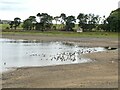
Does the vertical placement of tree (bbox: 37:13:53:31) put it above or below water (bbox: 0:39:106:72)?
above

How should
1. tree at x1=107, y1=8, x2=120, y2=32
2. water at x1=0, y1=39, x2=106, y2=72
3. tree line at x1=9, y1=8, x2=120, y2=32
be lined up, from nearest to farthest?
water at x1=0, y1=39, x2=106, y2=72, tree at x1=107, y1=8, x2=120, y2=32, tree line at x1=9, y1=8, x2=120, y2=32

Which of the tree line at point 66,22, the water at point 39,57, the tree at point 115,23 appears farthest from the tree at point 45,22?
the water at point 39,57

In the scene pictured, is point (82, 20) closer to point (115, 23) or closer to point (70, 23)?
point (70, 23)

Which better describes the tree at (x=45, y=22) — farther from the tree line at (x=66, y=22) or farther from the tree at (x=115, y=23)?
the tree at (x=115, y=23)

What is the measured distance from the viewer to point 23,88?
691 inches

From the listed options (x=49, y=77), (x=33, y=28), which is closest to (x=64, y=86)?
(x=49, y=77)

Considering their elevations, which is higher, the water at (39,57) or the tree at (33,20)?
the tree at (33,20)

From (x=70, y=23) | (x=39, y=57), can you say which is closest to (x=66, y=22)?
(x=70, y=23)

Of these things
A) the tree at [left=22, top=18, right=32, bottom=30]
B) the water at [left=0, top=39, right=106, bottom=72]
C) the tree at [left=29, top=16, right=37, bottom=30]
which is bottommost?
the water at [left=0, top=39, right=106, bottom=72]

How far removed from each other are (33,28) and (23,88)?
121 meters

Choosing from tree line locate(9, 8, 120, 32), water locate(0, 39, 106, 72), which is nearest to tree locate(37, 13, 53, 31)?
tree line locate(9, 8, 120, 32)

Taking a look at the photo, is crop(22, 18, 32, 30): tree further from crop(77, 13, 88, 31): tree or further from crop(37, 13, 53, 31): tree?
crop(77, 13, 88, 31): tree

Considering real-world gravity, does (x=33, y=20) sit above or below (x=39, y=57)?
above

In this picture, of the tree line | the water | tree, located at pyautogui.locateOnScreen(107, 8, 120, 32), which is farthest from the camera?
the tree line
